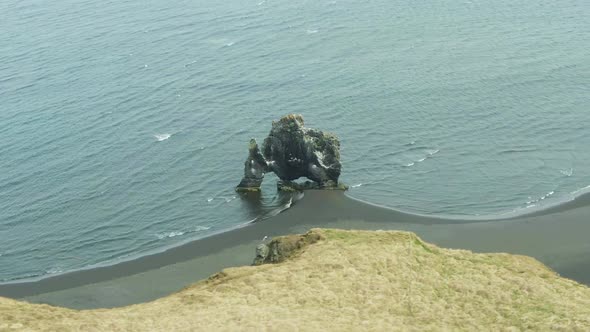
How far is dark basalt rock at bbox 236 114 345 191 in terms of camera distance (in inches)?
2970

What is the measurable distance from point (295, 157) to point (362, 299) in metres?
31.6

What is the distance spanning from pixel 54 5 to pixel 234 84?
3053 inches

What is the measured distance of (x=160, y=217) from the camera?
243 ft

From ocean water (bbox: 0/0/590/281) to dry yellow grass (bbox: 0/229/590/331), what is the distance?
1997 cm

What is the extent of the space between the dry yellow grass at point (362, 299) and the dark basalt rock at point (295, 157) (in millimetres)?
22148

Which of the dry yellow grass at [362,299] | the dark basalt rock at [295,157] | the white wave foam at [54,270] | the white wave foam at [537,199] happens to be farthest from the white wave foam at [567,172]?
the white wave foam at [54,270]

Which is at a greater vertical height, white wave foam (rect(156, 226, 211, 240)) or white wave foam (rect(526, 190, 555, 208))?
white wave foam (rect(156, 226, 211, 240))

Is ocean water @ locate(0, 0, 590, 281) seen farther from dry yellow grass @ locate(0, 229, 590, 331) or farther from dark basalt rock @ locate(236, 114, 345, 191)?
dry yellow grass @ locate(0, 229, 590, 331)

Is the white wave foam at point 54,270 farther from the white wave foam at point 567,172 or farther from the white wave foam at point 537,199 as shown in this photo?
the white wave foam at point 567,172

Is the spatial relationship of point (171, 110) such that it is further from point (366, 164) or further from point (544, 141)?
point (544, 141)

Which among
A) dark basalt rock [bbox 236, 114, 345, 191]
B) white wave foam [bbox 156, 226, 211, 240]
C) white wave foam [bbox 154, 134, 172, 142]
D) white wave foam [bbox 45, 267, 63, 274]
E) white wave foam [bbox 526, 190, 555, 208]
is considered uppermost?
white wave foam [bbox 154, 134, 172, 142]

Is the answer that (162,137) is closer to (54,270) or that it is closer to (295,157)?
(295,157)

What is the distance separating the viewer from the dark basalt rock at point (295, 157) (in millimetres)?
75438

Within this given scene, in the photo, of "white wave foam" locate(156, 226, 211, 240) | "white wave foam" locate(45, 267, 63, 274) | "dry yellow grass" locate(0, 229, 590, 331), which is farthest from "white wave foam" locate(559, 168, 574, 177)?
"white wave foam" locate(45, 267, 63, 274)
